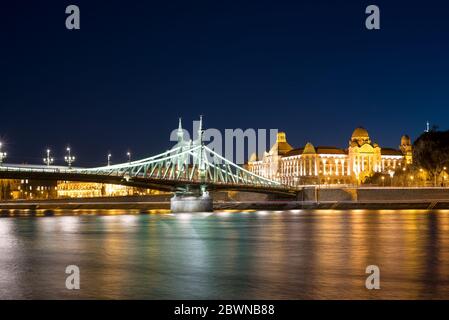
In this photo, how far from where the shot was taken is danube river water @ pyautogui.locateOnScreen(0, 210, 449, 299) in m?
15.7

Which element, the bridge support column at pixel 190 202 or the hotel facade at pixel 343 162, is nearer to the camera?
the bridge support column at pixel 190 202

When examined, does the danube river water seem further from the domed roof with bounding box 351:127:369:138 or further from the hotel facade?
the domed roof with bounding box 351:127:369:138

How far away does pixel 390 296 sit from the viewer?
14789 millimetres

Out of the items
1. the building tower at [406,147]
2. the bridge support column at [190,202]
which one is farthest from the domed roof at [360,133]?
the bridge support column at [190,202]

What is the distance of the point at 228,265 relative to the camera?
21188 mm

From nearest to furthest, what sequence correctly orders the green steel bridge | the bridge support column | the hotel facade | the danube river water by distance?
the danube river water → the green steel bridge → the bridge support column → the hotel facade

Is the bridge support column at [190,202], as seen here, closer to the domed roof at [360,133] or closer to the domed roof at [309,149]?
the domed roof at [309,149]

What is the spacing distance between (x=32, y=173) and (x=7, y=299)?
40.6 meters

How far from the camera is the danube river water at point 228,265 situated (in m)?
15.7

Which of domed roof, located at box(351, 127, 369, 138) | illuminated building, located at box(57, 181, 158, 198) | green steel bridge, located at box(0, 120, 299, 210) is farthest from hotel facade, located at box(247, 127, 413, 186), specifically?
green steel bridge, located at box(0, 120, 299, 210)

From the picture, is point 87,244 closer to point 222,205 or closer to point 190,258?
point 190,258

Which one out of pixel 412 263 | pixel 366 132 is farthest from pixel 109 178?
pixel 366 132
